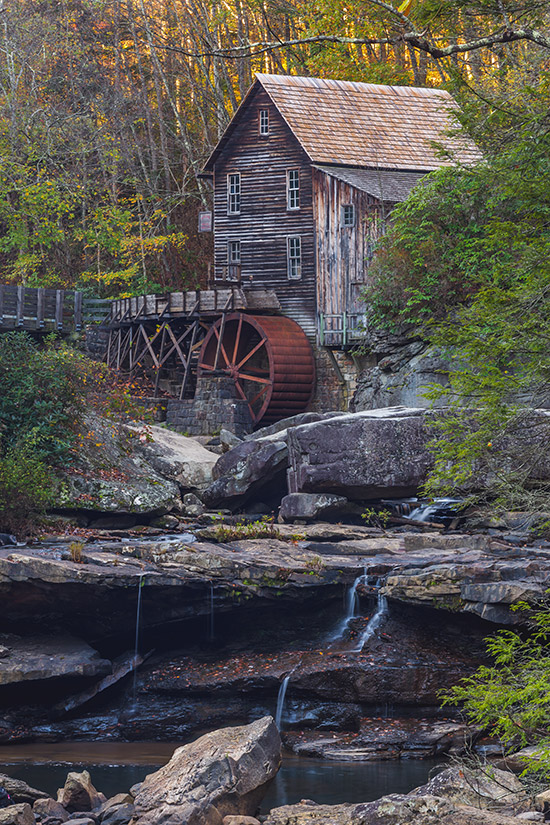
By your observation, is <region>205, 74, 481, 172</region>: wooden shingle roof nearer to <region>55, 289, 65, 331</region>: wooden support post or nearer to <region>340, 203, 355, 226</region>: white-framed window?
<region>340, 203, 355, 226</region>: white-framed window

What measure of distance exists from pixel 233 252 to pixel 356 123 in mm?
5733

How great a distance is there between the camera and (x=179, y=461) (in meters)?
21.7

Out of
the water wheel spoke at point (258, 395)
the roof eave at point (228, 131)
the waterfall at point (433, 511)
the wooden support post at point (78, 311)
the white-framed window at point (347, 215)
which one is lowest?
the waterfall at point (433, 511)

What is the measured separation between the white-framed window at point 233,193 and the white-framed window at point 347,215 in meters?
4.20

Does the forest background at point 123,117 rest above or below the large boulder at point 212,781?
above

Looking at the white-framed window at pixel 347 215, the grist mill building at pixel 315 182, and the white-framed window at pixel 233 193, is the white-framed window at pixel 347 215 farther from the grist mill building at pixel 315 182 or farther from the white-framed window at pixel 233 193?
the white-framed window at pixel 233 193

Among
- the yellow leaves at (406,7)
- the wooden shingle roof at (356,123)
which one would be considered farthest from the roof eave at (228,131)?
the yellow leaves at (406,7)

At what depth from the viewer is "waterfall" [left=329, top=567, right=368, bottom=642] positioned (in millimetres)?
13711

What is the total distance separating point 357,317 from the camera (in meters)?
29.1

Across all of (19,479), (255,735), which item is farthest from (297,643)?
(19,479)

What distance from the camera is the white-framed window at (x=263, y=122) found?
1231 inches

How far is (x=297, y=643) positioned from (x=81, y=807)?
5.09m

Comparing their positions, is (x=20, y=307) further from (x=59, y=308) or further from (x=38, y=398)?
(x=38, y=398)

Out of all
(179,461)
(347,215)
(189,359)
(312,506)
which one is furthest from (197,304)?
(312,506)
